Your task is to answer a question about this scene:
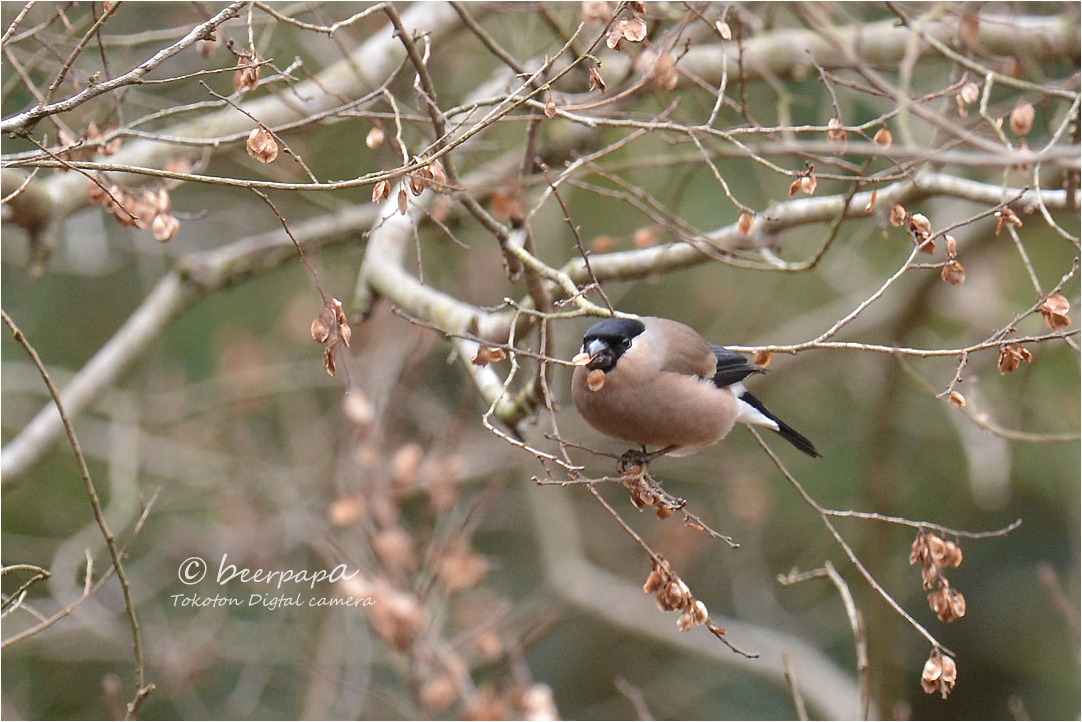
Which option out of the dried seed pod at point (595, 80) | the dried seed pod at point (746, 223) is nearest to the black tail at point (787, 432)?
the dried seed pod at point (746, 223)

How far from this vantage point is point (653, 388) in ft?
10.0

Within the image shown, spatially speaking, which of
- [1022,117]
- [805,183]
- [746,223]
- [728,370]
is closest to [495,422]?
[728,370]

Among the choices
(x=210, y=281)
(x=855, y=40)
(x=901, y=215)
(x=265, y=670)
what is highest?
(x=901, y=215)

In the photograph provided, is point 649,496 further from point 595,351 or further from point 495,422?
point 495,422

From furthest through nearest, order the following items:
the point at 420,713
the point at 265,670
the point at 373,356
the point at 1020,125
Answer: the point at 265,670, the point at 373,356, the point at 420,713, the point at 1020,125

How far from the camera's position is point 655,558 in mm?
2146

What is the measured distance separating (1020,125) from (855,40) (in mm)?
1344

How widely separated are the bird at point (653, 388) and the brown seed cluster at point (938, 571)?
71 cm

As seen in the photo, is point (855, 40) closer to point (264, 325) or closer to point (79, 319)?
point (264, 325)

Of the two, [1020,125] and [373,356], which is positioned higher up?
[1020,125]

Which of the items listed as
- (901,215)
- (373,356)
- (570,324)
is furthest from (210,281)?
(901,215)

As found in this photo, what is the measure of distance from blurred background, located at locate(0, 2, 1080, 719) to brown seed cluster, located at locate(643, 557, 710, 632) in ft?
3.69

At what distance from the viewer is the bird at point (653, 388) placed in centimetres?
296

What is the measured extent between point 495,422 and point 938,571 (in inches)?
118
